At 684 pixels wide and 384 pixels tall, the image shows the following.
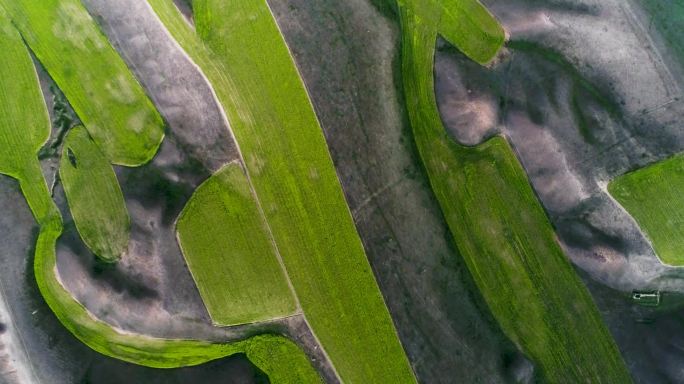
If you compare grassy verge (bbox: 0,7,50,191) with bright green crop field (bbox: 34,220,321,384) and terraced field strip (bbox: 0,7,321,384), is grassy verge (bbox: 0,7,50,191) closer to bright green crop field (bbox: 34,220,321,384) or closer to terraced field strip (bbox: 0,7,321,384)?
terraced field strip (bbox: 0,7,321,384)

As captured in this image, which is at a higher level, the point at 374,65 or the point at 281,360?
the point at 374,65

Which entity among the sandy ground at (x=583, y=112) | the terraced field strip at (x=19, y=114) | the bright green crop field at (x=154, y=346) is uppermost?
the terraced field strip at (x=19, y=114)

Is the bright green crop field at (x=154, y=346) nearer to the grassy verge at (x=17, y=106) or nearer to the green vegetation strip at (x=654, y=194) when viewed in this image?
the grassy verge at (x=17, y=106)

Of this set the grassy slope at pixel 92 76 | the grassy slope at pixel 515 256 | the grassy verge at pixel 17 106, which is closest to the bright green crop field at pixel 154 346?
the grassy verge at pixel 17 106

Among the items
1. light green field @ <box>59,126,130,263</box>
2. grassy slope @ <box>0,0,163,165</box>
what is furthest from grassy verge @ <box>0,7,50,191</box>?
light green field @ <box>59,126,130,263</box>

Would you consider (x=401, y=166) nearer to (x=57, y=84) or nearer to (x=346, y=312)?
(x=346, y=312)

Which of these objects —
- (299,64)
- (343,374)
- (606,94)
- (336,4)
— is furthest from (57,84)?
(606,94)
